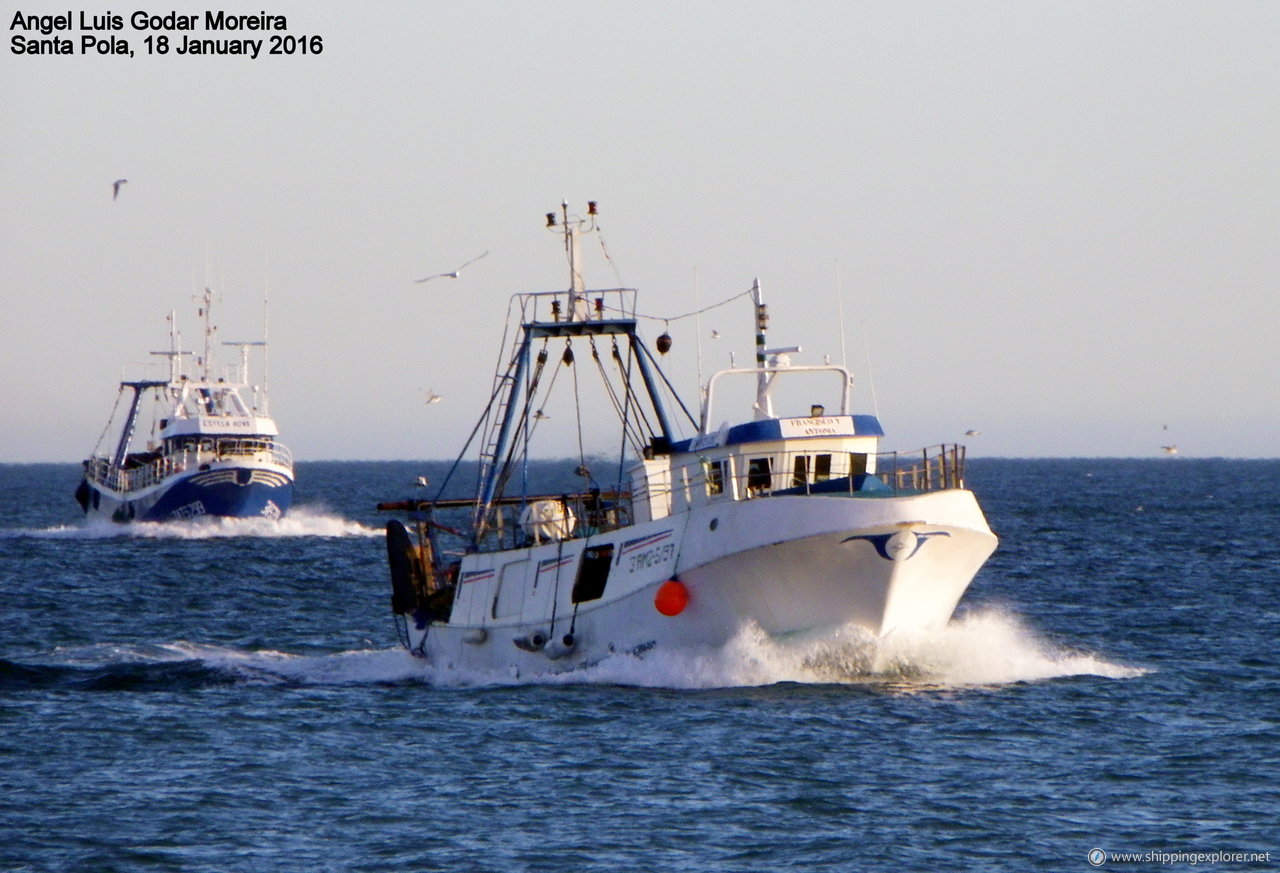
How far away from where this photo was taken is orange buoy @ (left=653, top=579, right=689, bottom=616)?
2903 centimetres

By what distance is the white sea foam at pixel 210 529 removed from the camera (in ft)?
274

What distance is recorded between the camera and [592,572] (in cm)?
3138

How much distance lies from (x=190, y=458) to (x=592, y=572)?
57619 millimetres

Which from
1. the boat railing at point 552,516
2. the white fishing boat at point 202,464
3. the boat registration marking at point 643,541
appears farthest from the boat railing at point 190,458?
the boat registration marking at point 643,541

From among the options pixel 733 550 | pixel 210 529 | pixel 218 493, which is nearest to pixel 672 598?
pixel 733 550

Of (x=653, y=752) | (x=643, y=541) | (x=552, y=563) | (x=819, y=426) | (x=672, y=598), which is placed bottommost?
(x=653, y=752)

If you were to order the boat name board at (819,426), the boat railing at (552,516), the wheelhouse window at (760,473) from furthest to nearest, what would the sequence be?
the boat railing at (552,516) < the boat name board at (819,426) < the wheelhouse window at (760,473)

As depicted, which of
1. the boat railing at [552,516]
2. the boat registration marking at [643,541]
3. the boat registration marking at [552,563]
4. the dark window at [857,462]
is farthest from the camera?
the boat railing at [552,516]

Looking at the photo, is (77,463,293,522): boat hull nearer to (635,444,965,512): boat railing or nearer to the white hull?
the white hull

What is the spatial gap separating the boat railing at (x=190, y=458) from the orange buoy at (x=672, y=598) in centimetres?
5845

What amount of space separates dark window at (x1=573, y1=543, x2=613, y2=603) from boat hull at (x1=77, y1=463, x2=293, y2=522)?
181ft

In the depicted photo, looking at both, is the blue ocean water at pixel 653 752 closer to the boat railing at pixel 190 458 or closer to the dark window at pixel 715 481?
the dark window at pixel 715 481

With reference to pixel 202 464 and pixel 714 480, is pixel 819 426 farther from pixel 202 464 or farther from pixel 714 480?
pixel 202 464

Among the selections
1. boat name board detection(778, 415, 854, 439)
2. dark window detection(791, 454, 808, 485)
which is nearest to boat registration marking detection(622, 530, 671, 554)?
dark window detection(791, 454, 808, 485)
